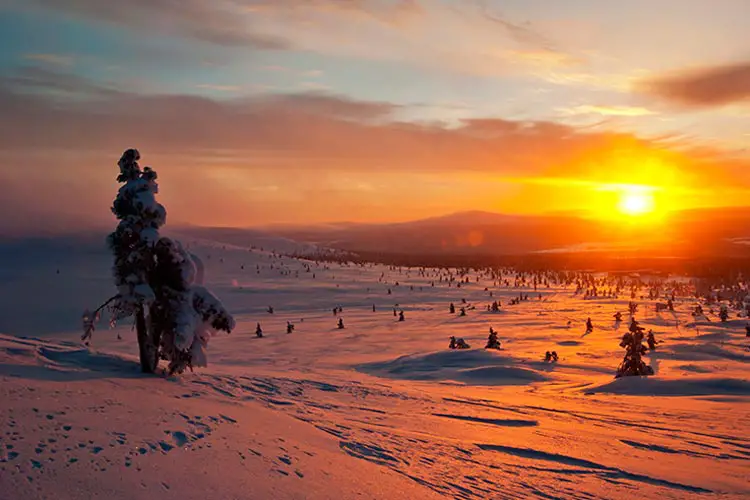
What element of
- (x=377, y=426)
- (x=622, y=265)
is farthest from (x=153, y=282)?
(x=622, y=265)

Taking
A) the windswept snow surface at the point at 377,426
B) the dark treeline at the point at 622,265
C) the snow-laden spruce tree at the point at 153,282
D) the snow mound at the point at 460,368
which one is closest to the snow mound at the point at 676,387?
the windswept snow surface at the point at 377,426

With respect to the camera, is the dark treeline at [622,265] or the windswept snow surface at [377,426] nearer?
the windswept snow surface at [377,426]

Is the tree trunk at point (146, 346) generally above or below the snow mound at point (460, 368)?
above

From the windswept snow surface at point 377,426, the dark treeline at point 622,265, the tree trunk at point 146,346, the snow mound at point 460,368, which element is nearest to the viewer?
the windswept snow surface at point 377,426

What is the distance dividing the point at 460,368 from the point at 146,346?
1431 cm

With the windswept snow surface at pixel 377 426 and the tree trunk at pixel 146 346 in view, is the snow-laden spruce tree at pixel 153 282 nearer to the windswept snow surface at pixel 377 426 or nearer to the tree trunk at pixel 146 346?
the tree trunk at pixel 146 346

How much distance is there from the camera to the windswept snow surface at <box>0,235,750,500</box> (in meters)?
7.12

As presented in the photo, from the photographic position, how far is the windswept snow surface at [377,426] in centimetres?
712

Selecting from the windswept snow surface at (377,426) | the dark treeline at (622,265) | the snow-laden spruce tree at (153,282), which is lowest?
the windswept snow surface at (377,426)

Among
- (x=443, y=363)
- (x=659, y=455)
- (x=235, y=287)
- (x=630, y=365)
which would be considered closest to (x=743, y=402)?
(x=630, y=365)

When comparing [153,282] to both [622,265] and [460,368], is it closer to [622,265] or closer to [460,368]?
[460,368]

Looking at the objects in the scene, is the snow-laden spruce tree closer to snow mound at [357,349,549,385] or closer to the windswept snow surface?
the windswept snow surface

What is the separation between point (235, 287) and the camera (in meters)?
60.9

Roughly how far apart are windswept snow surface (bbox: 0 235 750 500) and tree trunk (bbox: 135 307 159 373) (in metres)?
0.49
